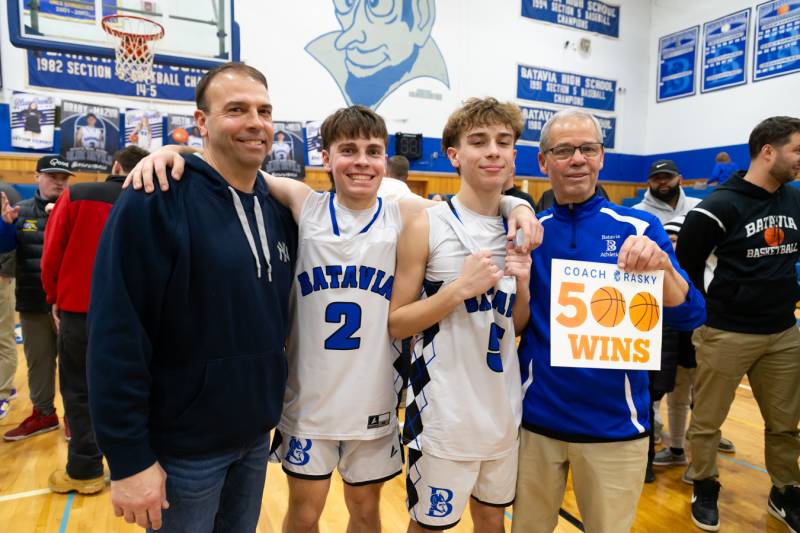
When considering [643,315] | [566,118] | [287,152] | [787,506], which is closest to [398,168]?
[566,118]

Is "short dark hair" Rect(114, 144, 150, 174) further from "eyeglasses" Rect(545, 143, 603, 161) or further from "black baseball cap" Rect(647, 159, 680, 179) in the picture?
"black baseball cap" Rect(647, 159, 680, 179)

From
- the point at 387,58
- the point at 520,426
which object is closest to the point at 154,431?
the point at 520,426

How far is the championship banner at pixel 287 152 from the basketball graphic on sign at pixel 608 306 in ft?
29.3

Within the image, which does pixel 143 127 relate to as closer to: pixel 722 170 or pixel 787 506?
pixel 787 506

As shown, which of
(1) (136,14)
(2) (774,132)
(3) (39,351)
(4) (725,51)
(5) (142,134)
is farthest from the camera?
(4) (725,51)

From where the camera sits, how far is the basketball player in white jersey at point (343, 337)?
1901 mm

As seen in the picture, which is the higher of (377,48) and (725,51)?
(725,51)

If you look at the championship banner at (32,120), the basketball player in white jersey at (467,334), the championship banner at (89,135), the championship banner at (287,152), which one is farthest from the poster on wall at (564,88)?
the basketball player in white jersey at (467,334)

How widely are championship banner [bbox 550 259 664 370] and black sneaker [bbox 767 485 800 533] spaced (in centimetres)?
220

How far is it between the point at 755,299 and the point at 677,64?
516 inches

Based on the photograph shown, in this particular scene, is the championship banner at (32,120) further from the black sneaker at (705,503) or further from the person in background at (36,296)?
the black sneaker at (705,503)

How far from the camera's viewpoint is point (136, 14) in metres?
8.76

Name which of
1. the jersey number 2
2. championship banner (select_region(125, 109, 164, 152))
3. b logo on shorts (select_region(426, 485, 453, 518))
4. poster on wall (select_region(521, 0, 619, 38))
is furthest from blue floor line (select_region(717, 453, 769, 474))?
poster on wall (select_region(521, 0, 619, 38))

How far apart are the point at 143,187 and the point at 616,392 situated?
1685 millimetres
